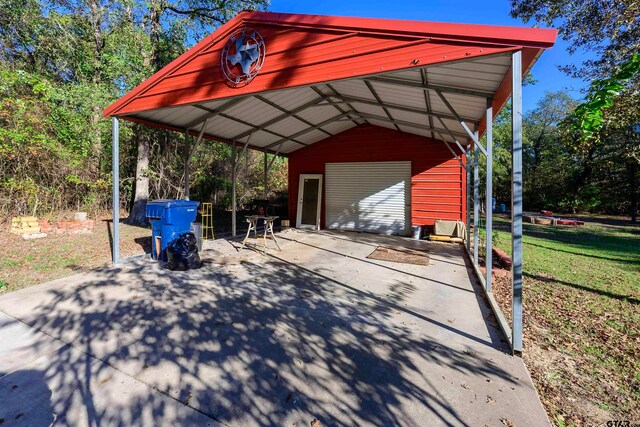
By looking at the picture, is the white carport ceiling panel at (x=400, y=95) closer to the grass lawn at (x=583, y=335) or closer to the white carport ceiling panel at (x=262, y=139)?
the grass lawn at (x=583, y=335)

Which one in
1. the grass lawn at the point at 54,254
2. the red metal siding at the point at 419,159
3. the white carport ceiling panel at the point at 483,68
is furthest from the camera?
the red metal siding at the point at 419,159

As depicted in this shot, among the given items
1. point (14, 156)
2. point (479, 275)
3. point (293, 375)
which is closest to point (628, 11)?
point (479, 275)

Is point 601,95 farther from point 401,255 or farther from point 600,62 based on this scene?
point 600,62

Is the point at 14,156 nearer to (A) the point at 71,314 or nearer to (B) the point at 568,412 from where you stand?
(A) the point at 71,314

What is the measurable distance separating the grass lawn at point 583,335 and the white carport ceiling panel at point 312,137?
641 centimetres

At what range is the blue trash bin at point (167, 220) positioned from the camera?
4.97 metres

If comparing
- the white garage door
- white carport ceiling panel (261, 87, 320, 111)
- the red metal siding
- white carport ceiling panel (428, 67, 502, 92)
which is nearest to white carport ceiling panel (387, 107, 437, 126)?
the red metal siding

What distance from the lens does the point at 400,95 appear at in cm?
512

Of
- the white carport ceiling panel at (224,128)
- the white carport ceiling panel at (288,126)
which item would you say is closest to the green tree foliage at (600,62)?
the white carport ceiling panel at (288,126)

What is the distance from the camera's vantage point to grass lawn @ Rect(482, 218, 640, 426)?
6.22ft

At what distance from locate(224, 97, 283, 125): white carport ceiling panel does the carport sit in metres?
0.02

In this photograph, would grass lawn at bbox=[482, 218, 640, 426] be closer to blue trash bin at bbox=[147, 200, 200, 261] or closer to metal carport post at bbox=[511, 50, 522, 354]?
metal carport post at bbox=[511, 50, 522, 354]

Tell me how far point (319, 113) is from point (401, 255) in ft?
13.3

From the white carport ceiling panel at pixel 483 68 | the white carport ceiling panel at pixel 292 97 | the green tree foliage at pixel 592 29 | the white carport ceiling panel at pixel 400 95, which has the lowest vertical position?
the white carport ceiling panel at pixel 483 68
